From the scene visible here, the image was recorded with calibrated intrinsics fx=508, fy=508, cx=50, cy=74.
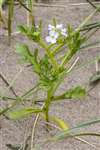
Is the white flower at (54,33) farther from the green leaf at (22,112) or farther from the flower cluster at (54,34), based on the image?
the green leaf at (22,112)

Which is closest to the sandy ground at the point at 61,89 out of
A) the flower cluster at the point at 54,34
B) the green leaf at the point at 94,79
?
the green leaf at the point at 94,79

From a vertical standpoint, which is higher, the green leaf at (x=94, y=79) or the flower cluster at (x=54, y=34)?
the flower cluster at (x=54, y=34)

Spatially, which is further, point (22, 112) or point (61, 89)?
point (61, 89)

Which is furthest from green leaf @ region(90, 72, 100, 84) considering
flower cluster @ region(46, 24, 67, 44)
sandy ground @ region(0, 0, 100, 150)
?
flower cluster @ region(46, 24, 67, 44)

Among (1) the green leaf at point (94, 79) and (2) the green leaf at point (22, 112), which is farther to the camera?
(1) the green leaf at point (94, 79)

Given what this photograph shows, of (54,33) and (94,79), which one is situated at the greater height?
(54,33)

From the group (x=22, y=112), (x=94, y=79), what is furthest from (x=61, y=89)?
(x=22, y=112)

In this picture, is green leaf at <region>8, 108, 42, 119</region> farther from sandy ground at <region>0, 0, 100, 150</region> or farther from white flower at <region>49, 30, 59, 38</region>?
white flower at <region>49, 30, 59, 38</region>

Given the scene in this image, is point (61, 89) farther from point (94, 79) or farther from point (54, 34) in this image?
point (54, 34)
